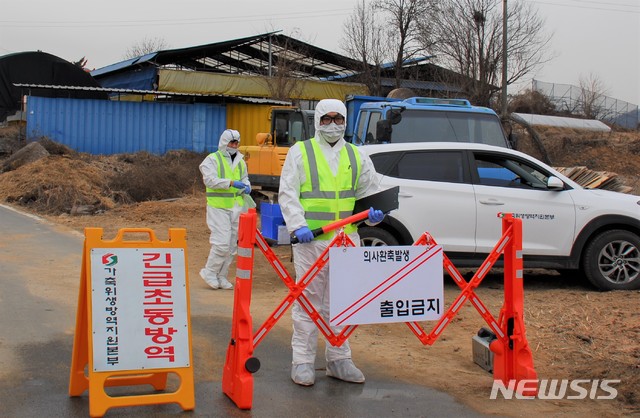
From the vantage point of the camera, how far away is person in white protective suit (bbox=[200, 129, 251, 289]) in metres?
9.61

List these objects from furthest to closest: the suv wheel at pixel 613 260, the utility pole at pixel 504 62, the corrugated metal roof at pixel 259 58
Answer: the corrugated metal roof at pixel 259 58
the utility pole at pixel 504 62
the suv wheel at pixel 613 260

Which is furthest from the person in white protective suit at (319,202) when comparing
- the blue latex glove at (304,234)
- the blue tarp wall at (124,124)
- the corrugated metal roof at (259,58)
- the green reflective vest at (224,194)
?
the corrugated metal roof at (259,58)

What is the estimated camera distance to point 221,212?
31.8ft

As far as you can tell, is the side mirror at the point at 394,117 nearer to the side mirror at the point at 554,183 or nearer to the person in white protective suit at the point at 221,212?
the person in white protective suit at the point at 221,212

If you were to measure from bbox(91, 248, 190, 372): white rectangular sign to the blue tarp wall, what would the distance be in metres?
22.9

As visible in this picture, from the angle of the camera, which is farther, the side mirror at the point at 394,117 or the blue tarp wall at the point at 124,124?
the blue tarp wall at the point at 124,124

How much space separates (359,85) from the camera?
114 ft

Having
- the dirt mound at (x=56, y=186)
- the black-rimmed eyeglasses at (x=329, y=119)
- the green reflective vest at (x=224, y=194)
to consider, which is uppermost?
the black-rimmed eyeglasses at (x=329, y=119)

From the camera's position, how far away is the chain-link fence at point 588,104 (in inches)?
1617

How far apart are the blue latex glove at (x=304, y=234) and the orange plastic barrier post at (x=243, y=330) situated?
1.06ft

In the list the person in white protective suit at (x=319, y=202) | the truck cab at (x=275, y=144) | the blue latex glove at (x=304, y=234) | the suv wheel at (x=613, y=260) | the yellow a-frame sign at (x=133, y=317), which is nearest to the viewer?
the yellow a-frame sign at (x=133, y=317)

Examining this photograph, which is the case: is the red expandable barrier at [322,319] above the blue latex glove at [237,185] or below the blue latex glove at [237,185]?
below

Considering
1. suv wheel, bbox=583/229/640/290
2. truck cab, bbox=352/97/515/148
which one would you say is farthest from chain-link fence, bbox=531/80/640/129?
suv wheel, bbox=583/229/640/290

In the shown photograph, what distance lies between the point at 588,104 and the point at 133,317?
39503 millimetres
